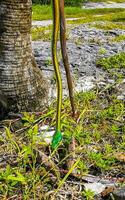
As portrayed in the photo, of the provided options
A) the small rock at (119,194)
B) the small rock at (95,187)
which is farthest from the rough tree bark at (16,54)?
the small rock at (119,194)

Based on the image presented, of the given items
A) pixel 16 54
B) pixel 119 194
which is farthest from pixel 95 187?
pixel 16 54

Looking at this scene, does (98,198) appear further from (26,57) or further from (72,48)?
(72,48)

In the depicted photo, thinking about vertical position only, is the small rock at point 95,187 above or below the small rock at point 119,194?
below

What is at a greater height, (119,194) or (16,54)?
(16,54)

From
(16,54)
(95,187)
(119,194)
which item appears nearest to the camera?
(119,194)

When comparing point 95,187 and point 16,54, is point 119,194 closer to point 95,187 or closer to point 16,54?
point 95,187

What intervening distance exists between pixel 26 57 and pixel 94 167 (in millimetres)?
1065

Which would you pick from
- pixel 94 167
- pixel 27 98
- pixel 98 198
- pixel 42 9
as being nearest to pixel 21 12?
pixel 27 98

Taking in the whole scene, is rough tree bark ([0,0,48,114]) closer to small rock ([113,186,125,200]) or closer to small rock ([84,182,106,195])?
small rock ([84,182,106,195])

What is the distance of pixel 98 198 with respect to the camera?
2857mm

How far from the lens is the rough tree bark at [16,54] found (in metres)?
3.54

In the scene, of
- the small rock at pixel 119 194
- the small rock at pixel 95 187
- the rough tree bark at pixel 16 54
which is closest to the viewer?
the small rock at pixel 119 194

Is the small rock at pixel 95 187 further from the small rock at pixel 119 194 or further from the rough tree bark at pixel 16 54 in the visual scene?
the rough tree bark at pixel 16 54

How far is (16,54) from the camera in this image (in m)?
3.62
